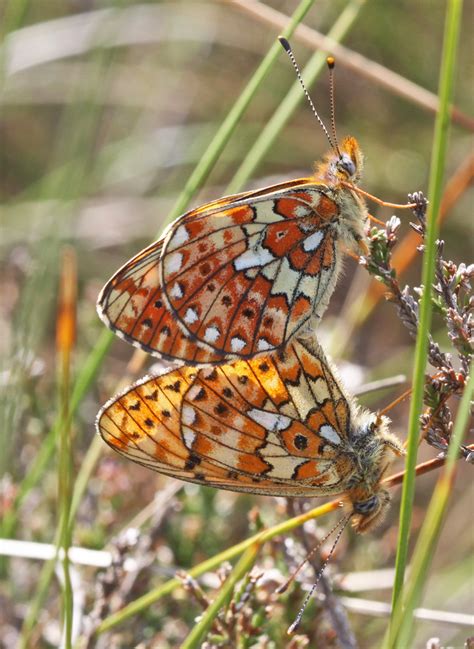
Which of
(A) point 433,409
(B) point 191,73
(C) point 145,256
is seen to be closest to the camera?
(A) point 433,409

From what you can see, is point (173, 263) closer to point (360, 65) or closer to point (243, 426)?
point (243, 426)

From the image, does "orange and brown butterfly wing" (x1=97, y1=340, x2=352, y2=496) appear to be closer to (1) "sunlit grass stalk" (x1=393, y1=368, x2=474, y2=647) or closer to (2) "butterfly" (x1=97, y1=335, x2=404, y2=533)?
(2) "butterfly" (x1=97, y1=335, x2=404, y2=533)

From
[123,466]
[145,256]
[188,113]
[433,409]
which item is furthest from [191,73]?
[433,409]

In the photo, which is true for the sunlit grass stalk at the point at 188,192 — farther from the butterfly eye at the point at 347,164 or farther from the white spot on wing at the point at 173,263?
the butterfly eye at the point at 347,164

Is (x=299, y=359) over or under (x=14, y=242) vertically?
under

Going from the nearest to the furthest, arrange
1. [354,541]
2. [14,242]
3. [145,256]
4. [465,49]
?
[145,256] → [354,541] → [14,242] → [465,49]

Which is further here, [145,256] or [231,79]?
[231,79]

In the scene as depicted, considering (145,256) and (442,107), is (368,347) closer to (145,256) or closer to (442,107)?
(145,256)

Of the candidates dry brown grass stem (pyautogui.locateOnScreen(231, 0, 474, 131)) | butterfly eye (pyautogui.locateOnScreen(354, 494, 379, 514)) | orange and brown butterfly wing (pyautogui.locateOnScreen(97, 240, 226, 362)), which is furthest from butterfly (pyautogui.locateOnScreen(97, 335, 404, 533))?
dry brown grass stem (pyautogui.locateOnScreen(231, 0, 474, 131))
